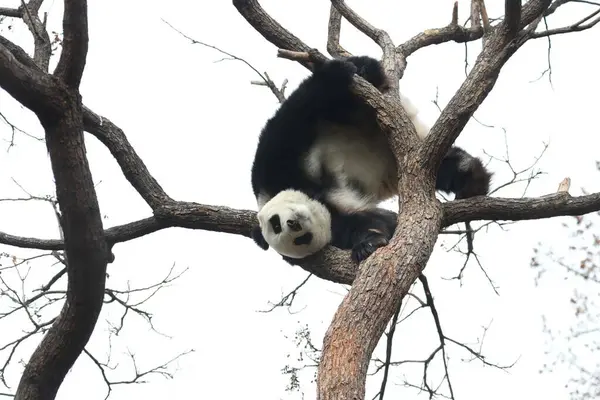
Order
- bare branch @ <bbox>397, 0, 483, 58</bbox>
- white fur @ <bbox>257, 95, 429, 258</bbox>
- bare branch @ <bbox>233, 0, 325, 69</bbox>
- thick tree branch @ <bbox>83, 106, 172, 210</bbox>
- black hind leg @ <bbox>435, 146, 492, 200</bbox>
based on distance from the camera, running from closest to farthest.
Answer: white fur @ <bbox>257, 95, 429, 258</bbox> → thick tree branch @ <bbox>83, 106, 172, 210</bbox> → black hind leg @ <bbox>435, 146, 492, 200</bbox> → bare branch @ <bbox>233, 0, 325, 69</bbox> → bare branch @ <bbox>397, 0, 483, 58</bbox>

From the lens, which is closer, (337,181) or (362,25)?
(337,181)

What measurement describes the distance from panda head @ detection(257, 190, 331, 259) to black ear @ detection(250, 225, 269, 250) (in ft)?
0.63

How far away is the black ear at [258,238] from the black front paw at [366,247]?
0.86 m

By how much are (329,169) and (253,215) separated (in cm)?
63

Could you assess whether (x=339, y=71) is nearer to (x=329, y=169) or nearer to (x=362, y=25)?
(x=329, y=169)

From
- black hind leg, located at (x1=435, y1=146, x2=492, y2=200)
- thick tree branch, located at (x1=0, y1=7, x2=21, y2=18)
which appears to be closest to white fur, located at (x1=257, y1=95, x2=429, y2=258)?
black hind leg, located at (x1=435, y1=146, x2=492, y2=200)

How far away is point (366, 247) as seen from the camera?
3.77m

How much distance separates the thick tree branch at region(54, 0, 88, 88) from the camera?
3254 millimetres

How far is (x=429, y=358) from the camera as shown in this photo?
16.9 ft

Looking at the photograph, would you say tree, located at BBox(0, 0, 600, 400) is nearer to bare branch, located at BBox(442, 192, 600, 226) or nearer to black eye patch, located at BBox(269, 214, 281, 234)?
bare branch, located at BBox(442, 192, 600, 226)

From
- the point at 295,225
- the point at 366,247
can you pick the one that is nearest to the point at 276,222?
the point at 295,225

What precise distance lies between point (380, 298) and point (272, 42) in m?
2.67

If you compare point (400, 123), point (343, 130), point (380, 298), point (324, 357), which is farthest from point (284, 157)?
point (324, 357)

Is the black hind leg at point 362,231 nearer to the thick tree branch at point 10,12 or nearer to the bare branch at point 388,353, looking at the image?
the bare branch at point 388,353
